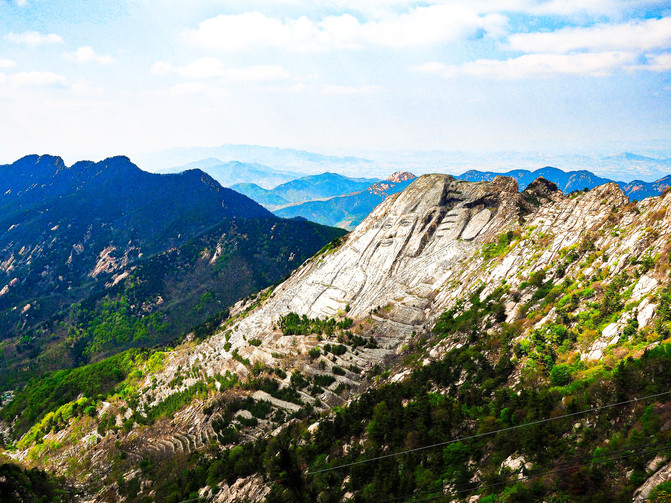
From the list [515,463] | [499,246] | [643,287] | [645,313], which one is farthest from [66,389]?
[643,287]

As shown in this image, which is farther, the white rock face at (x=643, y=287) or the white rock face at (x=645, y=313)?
the white rock face at (x=643, y=287)

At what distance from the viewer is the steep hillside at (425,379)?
27391mm

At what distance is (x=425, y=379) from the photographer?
167 ft

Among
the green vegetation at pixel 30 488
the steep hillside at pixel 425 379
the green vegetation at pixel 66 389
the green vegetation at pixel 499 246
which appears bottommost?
the green vegetation at pixel 66 389

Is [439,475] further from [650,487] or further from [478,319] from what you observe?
[478,319]

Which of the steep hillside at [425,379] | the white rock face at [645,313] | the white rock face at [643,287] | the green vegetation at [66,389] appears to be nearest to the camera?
the steep hillside at [425,379]

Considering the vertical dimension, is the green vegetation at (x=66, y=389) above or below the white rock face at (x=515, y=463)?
below

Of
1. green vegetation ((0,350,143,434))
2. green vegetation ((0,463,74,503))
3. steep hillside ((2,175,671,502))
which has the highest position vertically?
steep hillside ((2,175,671,502))

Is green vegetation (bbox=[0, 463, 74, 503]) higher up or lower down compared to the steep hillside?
lower down

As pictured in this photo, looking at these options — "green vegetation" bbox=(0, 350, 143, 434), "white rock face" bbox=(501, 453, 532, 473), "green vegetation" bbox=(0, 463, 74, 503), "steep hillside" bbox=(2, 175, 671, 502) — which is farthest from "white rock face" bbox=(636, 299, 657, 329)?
"green vegetation" bbox=(0, 350, 143, 434)

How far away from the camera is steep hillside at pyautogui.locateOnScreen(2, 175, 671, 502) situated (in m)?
27.4

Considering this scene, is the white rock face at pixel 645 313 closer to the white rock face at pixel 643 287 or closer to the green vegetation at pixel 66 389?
the white rock face at pixel 643 287

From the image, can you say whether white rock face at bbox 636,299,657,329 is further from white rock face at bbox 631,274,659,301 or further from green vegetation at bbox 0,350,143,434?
green vegetation at bbox 0,350,143,434

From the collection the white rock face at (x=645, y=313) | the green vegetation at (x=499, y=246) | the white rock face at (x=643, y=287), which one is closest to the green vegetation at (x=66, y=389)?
the green vegetation at (x=499, y=246)
